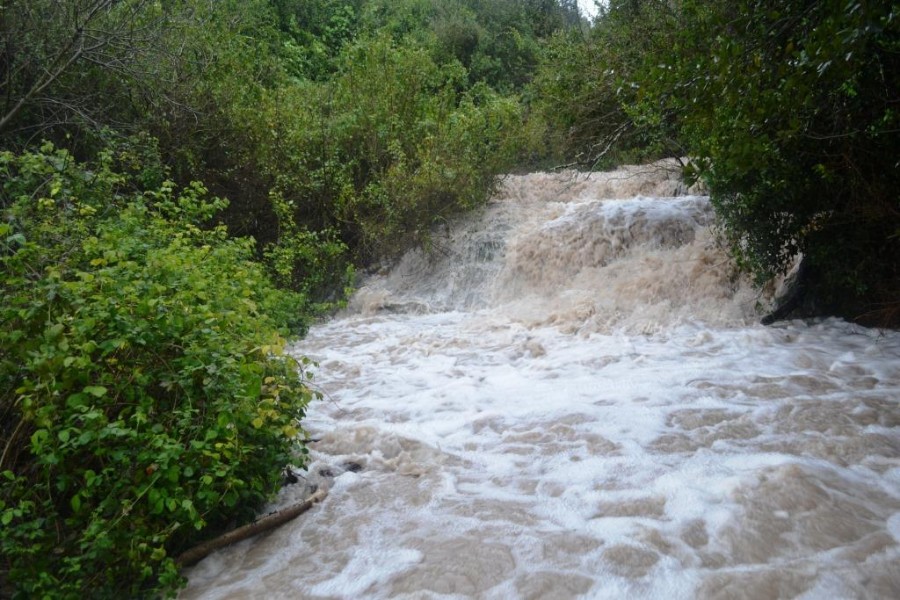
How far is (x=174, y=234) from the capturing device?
6.39 meters

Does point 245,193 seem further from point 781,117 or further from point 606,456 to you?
point 781,117

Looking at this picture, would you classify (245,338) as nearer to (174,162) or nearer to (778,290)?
(778,290)

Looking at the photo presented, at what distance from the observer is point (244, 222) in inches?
422

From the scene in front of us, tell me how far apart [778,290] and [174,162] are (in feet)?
28.5

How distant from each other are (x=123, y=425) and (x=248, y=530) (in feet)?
2.88

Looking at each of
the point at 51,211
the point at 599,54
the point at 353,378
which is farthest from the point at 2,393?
the point at 599,54

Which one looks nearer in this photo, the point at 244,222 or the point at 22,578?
the point at 22,578

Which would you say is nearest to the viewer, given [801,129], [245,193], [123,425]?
[123,425]

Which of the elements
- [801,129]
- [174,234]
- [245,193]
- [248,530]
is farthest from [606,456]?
[245,193]

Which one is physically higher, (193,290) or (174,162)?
(174,162)

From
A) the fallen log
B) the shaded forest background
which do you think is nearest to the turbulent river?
the fallen log

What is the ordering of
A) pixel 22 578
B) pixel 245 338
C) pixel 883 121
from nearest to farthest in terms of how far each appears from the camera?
1. pixel 22 578
2. pixel 245 338
3. pixel 883 121

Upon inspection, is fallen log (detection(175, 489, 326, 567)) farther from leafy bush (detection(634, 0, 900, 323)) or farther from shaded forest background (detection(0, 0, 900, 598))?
leafy bush (detection(634, 0, 900, 323))

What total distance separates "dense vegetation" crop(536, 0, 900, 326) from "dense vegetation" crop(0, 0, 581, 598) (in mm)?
3070
